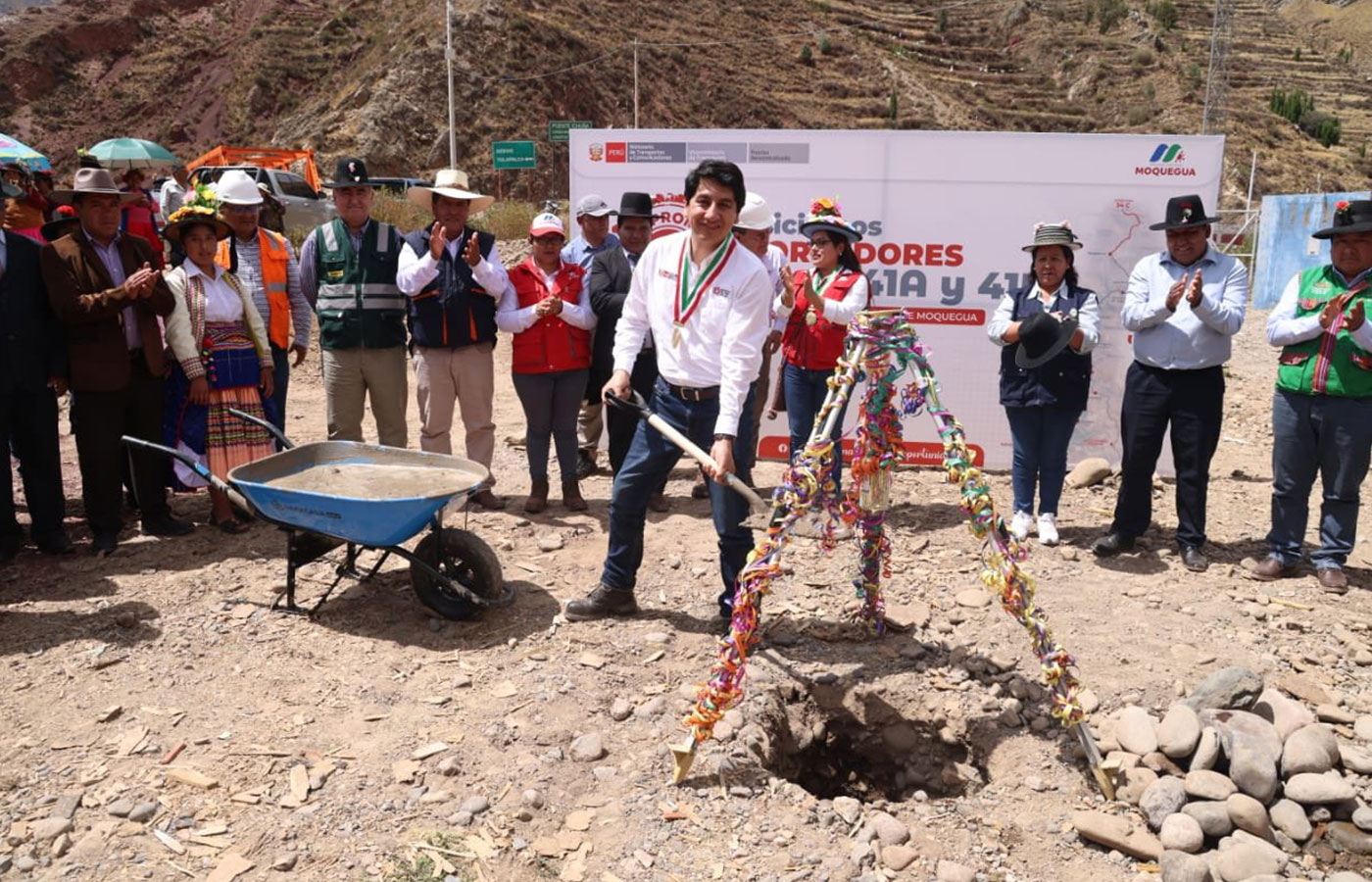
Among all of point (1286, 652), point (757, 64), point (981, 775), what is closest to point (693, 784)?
point (981, 775)

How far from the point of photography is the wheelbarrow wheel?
14.9 feet

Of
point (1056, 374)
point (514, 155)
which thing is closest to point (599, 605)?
point (1056, 374)

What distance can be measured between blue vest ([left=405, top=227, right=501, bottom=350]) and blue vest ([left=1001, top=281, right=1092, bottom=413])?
3130 millimetres

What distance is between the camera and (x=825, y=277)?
5.40 meters

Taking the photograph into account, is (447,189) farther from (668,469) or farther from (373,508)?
(668,469)

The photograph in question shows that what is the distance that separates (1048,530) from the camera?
18.9ft

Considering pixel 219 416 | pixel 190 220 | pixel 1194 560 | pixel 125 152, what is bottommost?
pixel 1194 560

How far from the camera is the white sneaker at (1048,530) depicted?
5730 millimetres

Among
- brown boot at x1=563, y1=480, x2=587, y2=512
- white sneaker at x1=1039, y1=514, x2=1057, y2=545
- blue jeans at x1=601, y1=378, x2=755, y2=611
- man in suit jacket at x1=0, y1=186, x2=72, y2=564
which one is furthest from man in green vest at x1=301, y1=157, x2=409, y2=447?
white sneaker at x1=1039, y1=514, x2=1057, y2=545

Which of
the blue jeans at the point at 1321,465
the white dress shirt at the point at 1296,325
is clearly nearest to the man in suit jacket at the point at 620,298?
the white dress shirt at the point at 1296,325

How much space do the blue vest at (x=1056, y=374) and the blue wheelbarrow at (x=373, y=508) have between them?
123 inches

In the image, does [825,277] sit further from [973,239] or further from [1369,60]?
[1369,60]

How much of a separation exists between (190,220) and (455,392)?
5.74 feet

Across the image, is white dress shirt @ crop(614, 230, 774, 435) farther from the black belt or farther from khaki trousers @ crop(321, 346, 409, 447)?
khaki trousers @ crop(321, 346, 409, 447)
